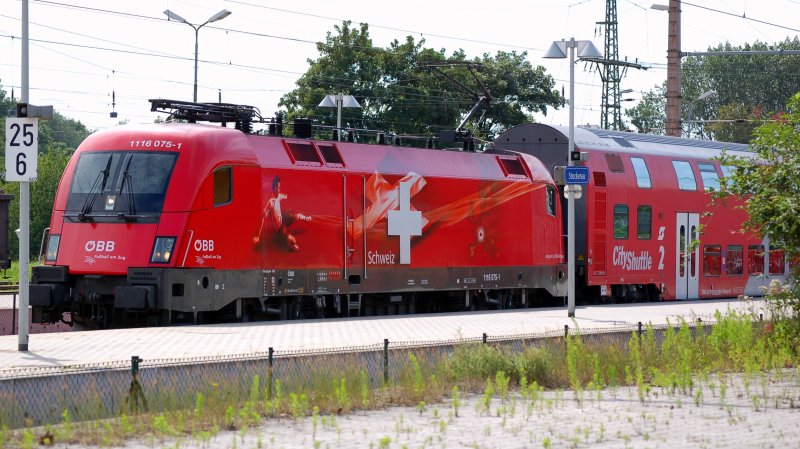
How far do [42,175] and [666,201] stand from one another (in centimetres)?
4410

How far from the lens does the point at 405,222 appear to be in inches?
998

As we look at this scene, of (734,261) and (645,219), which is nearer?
(645,219)

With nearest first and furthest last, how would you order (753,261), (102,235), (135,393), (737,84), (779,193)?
(135,393)
(779,193)
(102,235)
(753,261)
(737,84)

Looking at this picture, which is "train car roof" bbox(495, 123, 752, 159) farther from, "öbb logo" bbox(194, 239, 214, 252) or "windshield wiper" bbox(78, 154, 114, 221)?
"windshield wiper" bbox(78, 154, 114, 221)

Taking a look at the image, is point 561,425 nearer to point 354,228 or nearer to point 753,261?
point 354,228

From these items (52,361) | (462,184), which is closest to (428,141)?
(462,184)

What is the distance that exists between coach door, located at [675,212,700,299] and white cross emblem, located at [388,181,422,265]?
1033 cm

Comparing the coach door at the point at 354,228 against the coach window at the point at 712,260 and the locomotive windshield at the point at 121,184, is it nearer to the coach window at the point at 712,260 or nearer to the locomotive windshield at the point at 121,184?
the locomotive windshield at the point at 121,184

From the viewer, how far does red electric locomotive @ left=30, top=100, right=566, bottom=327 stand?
20672mm

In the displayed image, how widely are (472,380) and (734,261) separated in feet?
72.8

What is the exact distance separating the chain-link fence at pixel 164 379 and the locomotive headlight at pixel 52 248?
827 cm

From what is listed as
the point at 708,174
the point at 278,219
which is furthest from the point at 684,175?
the point at 278,219

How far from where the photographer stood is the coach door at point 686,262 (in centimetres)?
3306

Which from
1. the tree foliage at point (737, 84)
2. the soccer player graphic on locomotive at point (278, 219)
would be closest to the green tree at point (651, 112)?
the tree foliage at point (737, 84)
